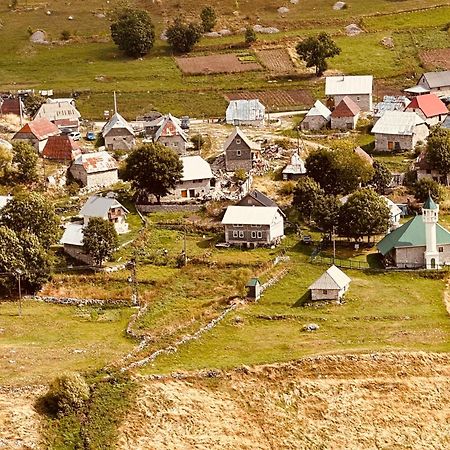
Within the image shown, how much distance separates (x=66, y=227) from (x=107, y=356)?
941 inches

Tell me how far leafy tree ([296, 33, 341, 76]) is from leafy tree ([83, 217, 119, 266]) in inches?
2654

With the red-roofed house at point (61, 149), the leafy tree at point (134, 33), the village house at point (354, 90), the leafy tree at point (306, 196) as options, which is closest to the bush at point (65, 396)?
the leafy tree at point (306, 196)

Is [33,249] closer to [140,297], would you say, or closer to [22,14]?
[140,297]

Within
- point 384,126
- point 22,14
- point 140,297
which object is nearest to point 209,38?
point 22,14

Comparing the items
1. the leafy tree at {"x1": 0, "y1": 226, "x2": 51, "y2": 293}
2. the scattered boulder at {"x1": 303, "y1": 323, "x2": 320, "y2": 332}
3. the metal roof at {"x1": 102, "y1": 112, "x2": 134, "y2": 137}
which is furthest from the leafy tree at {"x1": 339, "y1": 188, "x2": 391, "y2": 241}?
the metal roof at {"x1": 102, "y1": 112, "x2": 134, "y2": 137}

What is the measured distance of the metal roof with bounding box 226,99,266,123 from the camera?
126 m

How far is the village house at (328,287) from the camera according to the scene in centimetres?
7706

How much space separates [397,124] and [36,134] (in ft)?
127

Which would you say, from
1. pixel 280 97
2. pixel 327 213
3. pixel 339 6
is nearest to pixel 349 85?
pixel 280 97

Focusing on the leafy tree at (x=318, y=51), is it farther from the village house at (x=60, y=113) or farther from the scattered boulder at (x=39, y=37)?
the scattered boulder at (x=39, y=37)

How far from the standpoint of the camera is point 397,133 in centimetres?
11431

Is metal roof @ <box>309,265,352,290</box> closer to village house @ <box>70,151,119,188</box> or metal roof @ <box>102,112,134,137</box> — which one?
village house @ <box>70,151,119,188</box>

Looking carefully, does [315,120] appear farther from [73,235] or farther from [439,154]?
[73,235]

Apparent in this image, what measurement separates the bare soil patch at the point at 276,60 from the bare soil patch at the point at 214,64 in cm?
186
